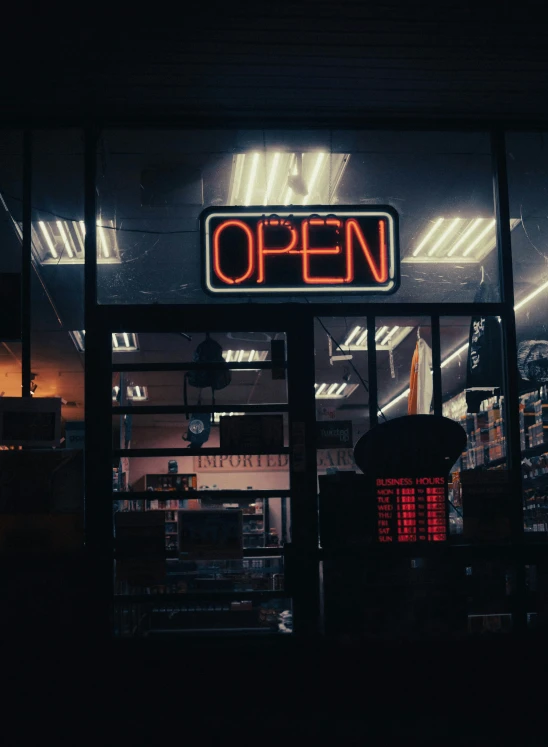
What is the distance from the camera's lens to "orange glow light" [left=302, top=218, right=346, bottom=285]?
5348 mm

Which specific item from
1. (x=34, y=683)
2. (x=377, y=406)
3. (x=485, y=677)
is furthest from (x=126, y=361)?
(x=485, y=677)

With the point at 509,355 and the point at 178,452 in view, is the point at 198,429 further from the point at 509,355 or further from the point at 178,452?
the point at 509,355

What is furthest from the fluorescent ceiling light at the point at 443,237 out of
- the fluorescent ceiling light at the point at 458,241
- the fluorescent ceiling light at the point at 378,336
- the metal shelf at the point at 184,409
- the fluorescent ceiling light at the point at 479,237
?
the metal shelf at the point at 184,409

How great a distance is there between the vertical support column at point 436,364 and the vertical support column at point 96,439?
2.00 metres

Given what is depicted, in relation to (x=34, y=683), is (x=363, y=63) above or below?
above

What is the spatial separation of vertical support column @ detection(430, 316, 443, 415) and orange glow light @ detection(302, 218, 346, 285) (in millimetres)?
661

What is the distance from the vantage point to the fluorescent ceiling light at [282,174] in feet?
18.2

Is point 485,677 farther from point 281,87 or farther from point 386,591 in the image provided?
point 281,87

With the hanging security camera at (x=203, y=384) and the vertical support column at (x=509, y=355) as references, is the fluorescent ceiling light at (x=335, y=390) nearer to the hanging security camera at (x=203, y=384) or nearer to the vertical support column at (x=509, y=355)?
the hanging security camera at (x=203, y=384)

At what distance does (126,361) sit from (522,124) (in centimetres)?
298

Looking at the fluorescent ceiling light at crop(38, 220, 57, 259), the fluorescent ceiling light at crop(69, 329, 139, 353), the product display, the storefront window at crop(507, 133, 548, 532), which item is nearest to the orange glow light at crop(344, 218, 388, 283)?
the product display

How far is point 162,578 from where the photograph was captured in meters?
5.03

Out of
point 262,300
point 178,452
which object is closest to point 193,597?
point 178,452

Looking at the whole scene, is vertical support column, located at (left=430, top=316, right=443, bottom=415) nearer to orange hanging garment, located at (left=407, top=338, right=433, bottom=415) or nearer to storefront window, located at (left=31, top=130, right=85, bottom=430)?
orange hanging garment, located at (left=407, top=338, right=433, bottom=415)
